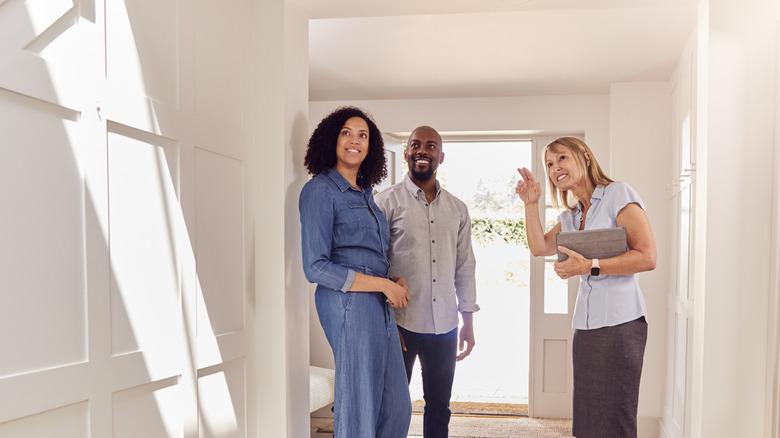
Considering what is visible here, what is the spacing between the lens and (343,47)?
3.44 meters

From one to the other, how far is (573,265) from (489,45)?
1.70m

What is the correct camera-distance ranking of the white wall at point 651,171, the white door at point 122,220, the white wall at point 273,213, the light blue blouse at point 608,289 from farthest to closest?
the white wall at point 651,171, the white wall at point 273,213, the light blue blouse at point 608,289, the white door at point 122,220

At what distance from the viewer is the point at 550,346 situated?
15.4ft

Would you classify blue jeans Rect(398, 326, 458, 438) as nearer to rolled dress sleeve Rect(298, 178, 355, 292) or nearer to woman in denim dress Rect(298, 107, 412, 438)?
woman in denim dress Rect(298, 107, 412, 438)

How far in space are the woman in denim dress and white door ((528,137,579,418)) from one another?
106 inches

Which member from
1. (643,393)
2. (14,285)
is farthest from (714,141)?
(643,393)

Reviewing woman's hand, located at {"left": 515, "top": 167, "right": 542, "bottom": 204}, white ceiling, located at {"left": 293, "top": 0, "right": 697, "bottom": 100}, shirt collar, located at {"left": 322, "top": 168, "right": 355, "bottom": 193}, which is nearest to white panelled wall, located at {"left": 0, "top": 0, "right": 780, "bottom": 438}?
shirt collar, located at {"left": 322, "top": 168, "right": 355, "bottom": 193}

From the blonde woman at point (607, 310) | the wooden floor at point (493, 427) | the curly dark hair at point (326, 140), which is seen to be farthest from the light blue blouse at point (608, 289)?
the wooden floor at point (493, 427)

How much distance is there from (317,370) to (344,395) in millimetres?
2190

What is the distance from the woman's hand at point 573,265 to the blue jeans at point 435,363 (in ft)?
2.42

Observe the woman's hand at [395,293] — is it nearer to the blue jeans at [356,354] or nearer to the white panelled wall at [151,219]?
the blue jeans at [356,354]

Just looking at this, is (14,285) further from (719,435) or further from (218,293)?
(719,435)

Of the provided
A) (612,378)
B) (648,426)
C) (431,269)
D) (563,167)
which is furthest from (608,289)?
(648,426)

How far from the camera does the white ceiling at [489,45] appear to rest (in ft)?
7.69
